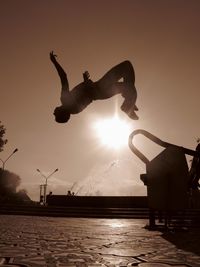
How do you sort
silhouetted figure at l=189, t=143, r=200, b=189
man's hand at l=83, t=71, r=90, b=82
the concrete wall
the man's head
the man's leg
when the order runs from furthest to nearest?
1. the concrete wall
2. silhouetted figure at l=189, t=143, r=200, b=189
3. the man's head
4. man's hand at l=83, t=71, r=90, b=82
5. the man's leg

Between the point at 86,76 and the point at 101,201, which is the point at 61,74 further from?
the point at 101,201

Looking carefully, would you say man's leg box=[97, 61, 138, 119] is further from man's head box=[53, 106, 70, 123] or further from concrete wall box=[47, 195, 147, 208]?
concrete wall box=[47, 195, 147, 208]

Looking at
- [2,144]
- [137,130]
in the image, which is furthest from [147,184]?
[2,144]

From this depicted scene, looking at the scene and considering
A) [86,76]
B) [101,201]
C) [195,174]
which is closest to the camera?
[86,76]

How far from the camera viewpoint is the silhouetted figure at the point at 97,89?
4977 mm

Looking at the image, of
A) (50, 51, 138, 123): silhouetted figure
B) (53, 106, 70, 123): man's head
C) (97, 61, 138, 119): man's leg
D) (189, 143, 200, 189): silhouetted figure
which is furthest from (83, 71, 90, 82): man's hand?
(189, 143, 200, 189): silhouetted figure

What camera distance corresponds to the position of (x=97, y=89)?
201 inches

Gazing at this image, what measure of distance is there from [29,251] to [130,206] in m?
29.5

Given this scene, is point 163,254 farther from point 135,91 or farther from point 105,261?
point 135,91


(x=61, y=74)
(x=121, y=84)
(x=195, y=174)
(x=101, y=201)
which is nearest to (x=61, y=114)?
(x=61, y=74)

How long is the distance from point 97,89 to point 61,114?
0.63 metres

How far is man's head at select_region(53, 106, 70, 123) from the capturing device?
5.28m

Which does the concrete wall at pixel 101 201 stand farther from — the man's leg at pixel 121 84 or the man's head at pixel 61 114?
the man's leg at pixel 121 84

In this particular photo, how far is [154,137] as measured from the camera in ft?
24.0
